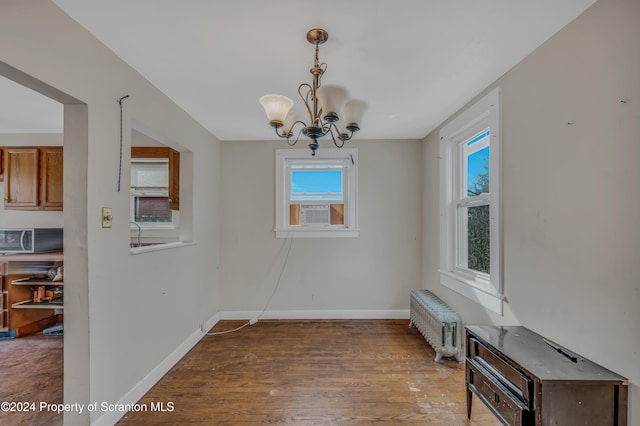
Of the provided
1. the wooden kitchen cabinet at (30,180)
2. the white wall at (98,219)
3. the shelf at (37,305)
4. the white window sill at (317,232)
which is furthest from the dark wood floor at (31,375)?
the white window sill at (317,232)

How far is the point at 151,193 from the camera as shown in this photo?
133 inches

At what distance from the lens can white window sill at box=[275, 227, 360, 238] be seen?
349 centimetres

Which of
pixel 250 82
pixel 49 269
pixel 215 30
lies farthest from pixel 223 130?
pixel 49 269

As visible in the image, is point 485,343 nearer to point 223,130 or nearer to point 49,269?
point 223,130

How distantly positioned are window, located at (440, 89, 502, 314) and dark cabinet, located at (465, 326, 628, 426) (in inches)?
21.9

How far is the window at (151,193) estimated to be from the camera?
3.38 metres

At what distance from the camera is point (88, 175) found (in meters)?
1.54

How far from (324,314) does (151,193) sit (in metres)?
2.65

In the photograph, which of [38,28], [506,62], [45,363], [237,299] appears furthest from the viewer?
[237,299]

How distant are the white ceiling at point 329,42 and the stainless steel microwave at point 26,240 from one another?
7.85 feet

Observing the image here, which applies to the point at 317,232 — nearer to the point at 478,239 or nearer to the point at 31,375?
the point at 478,239

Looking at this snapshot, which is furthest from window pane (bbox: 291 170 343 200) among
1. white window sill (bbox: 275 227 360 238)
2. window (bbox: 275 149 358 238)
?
white window sill (bbox: 275 227 360 238)

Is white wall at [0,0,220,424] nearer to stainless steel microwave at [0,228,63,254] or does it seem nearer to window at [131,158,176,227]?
window at [131,158,176,227]

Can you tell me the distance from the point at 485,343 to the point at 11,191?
4758mm
